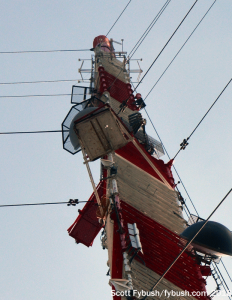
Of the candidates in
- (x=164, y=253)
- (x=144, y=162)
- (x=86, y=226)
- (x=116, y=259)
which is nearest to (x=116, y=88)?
(x=144, y=162)

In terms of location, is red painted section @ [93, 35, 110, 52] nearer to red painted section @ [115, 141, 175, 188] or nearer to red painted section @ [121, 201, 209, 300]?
red painted section @ [115, 141, 175, 188]

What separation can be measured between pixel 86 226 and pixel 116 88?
1115 cm

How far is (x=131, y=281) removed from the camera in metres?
13.0

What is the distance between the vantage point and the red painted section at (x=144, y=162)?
20.1 meters

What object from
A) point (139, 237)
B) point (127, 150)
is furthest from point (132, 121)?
point (139, 237)

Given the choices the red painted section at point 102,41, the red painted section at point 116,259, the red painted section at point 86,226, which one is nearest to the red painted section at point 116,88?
the red painted section at point 102,41

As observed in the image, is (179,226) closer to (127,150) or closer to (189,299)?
(189,299)

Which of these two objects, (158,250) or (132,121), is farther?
(132,121)

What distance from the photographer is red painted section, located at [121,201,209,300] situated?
1447 cm

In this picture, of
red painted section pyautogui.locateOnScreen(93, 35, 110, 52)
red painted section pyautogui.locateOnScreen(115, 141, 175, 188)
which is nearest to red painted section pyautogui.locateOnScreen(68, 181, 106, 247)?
red painted section pyautogui.locateOnScreen(115, 141, 175, 188)

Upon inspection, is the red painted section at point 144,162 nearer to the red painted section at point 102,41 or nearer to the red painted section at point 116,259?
the red painted section at point 116,259

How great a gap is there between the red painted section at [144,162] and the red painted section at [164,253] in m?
3.87

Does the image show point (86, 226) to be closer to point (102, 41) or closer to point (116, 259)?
point (116, 259)

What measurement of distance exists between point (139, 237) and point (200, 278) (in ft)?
8.58
